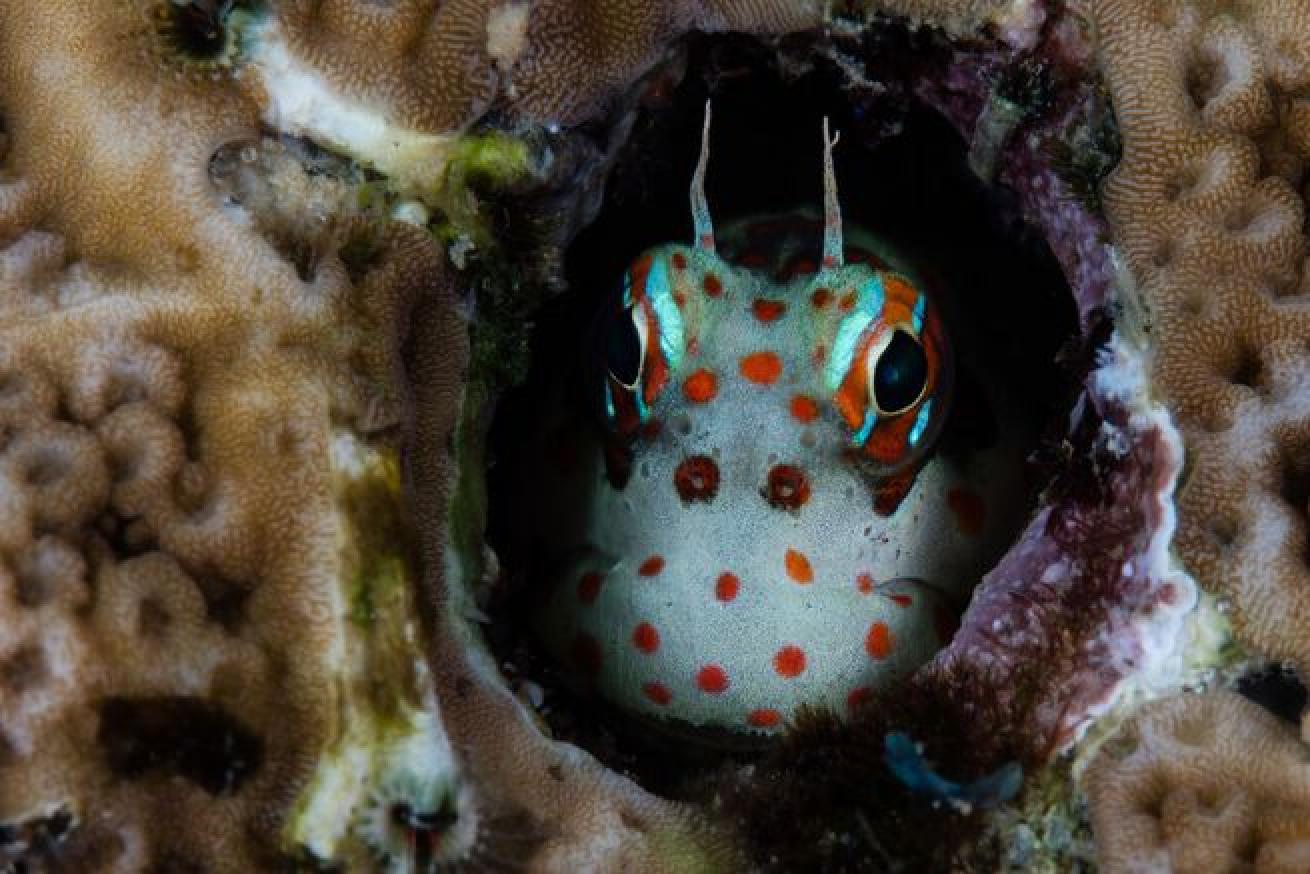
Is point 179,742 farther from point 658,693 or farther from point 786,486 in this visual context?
point 786,486

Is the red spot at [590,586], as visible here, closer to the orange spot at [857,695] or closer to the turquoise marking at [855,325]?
the orange spot at [857,695]

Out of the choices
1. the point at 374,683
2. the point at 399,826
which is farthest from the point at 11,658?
the point at 399,826

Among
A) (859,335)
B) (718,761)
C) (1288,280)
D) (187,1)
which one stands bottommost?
(718,761)

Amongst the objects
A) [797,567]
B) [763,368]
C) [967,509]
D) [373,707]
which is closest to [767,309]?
[763,368]

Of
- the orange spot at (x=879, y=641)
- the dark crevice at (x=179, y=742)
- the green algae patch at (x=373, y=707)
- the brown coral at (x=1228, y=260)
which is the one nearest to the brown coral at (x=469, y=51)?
the green algae patch at (x=373, y=707)

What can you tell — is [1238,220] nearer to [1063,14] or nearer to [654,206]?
[1063,14]

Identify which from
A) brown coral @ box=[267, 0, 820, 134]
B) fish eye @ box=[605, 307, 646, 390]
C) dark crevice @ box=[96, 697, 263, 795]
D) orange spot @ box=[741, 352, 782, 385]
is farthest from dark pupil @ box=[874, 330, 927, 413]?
dark crevice @ box=[96, 697, 263, 795]
